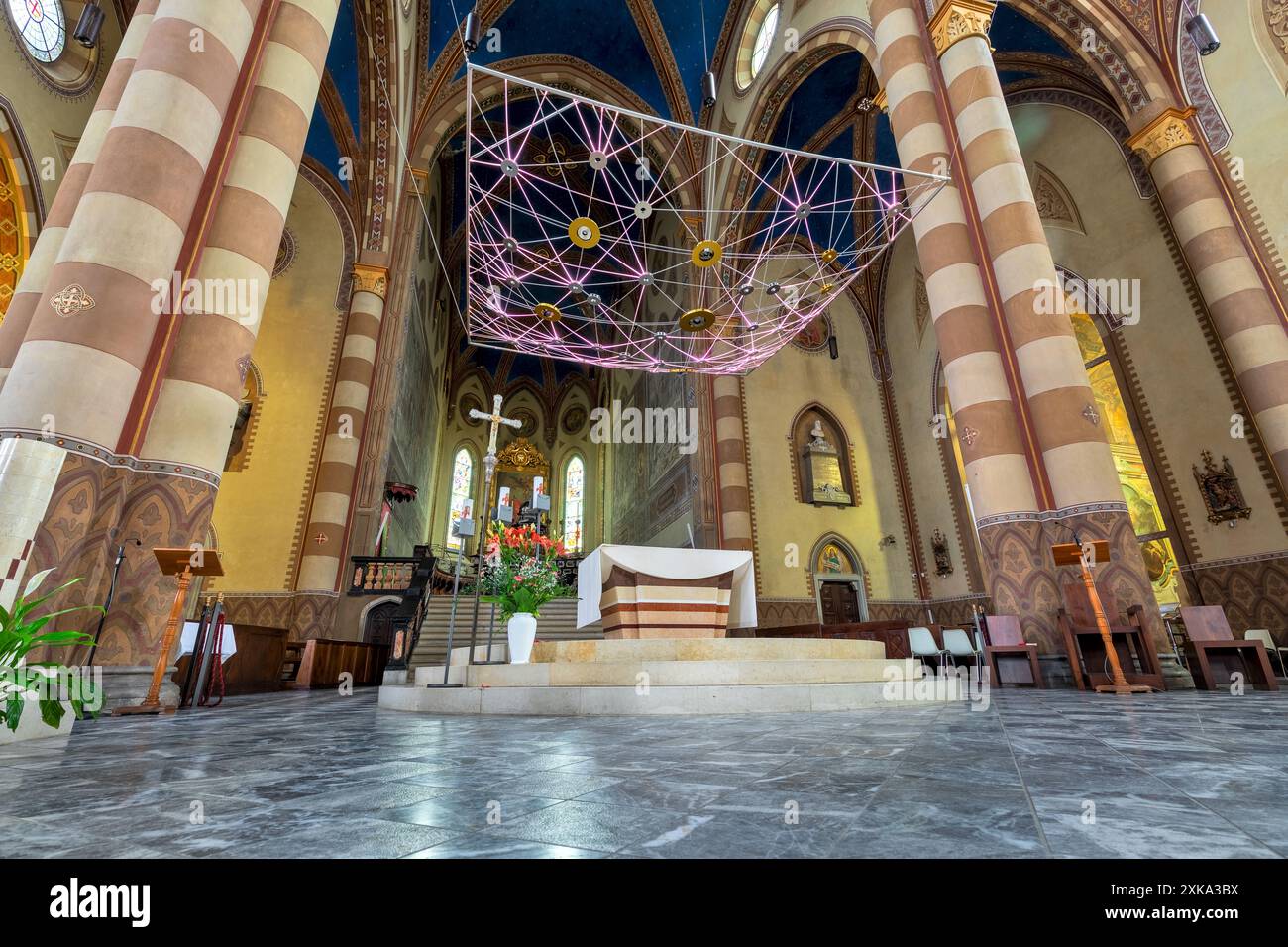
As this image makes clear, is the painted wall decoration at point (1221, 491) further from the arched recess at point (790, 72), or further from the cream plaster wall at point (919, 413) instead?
the arched recess at point (790, 72)

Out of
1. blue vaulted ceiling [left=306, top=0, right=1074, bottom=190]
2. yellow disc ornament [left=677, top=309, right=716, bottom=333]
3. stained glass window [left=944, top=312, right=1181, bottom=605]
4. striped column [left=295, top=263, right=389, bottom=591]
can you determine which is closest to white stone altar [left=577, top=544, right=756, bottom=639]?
yellow disc ornament [left=677, top=309, right=716, bottom=333]

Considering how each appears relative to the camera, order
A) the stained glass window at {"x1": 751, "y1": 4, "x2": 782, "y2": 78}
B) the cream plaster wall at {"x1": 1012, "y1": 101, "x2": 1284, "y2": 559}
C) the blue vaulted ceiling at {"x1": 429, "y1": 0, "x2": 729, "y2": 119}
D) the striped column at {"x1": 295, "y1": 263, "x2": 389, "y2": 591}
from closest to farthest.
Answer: the cream plaster wall at {"x1": 1012, "y1": 101, "x2": 1284, "y2": 559} < the striped column at {"x1": 295, "y1": 263, "x2": 389, "y2": 591} < the stained glass window at {"x1": 751, "y1": 4, "x2": 782, "y2": 78} < the blue vaulted ceiling at {"x1": 429, "y1": 0, "x2": 729, "y2": 119}

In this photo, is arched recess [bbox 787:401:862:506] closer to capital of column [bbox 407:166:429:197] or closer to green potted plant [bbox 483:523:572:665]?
green potted plant [bbox 483:523:572:665]

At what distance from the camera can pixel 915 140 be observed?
7.72 m

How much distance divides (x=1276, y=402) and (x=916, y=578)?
758cm

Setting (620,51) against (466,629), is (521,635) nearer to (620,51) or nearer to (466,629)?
(466,629)

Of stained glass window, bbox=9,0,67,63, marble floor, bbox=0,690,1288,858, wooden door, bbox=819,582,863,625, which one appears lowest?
marble floor, bbox=0,690,1288,858

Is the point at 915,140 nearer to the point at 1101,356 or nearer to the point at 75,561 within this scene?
the point at 1101,356

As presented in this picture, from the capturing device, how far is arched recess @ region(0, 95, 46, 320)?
29.6ft

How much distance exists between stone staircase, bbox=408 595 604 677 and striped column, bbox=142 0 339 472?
4426mm

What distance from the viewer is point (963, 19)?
7770 millimetres

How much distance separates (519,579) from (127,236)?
13.7 ft

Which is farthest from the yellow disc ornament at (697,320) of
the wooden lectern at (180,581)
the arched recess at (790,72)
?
the arched recess at (790,72)

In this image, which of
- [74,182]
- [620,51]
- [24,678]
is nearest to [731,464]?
[74,182]
